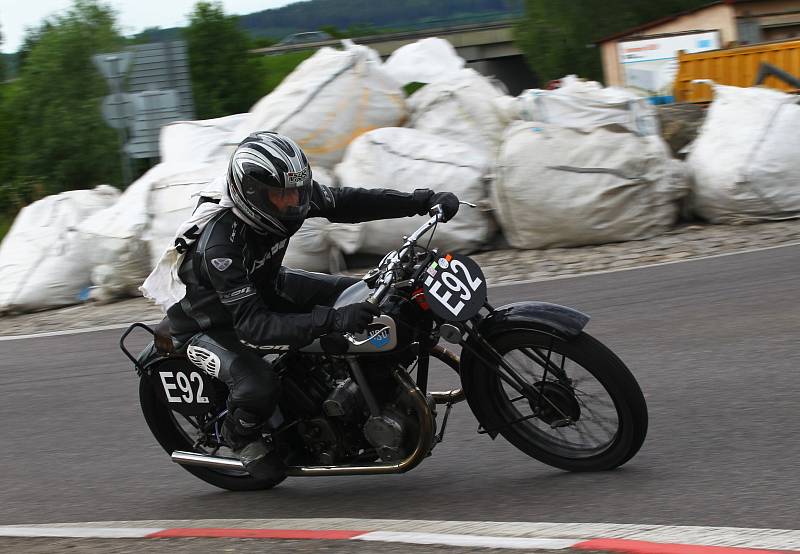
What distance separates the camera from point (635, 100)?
10.6 meters

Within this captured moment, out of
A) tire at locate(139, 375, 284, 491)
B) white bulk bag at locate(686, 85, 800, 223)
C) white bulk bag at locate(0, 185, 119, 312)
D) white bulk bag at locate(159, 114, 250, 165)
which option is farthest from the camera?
white bulk bag at locate(159, 114, 250, 165)

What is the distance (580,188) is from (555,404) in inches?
219

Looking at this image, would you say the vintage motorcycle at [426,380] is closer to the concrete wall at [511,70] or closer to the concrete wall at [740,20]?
the concrete wall at [740,20]

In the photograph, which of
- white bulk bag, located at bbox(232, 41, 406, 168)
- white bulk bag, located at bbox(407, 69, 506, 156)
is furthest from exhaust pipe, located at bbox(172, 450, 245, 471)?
white bulk bag, located at bbox(407, 69, 506, 156)

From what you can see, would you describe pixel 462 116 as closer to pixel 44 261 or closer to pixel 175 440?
pixel 44 261

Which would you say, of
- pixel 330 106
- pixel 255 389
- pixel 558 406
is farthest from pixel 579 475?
pixel 330 106

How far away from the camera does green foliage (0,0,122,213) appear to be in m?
22.4

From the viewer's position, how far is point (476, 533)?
13.3 feet

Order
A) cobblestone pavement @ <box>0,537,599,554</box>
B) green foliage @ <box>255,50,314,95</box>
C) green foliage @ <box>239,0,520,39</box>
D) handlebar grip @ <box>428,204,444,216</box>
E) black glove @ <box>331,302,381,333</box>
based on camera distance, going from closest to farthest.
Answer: cobblestone pavement @ <box>0,537,599,554</box>, black glove @ <box>331,302,381,333</box>, handlebar grip @ <box>428,204,444,216</box>, green foliage @ <box>255,50,314,95</box>, green foliage @ <box>239,0,520,39</box>

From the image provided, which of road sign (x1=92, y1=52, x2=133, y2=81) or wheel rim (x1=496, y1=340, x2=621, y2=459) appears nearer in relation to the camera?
wheel rim (x1=496, y1=340, x2=621, y2=459)

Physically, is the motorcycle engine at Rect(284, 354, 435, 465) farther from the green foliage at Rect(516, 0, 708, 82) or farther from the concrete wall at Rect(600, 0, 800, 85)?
the green foliage at Rect(516, 0, 708, 82)

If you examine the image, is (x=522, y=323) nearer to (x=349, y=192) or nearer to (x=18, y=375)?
(x=349, y=192)

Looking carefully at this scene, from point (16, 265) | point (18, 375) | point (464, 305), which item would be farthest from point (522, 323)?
point (16, 265)

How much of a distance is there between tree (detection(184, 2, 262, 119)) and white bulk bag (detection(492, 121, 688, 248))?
26500mm
